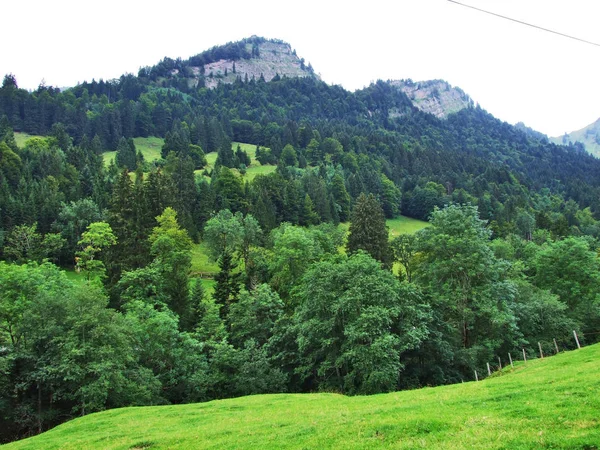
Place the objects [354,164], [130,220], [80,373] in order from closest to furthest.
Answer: [80,373], [130,220], [354,164]

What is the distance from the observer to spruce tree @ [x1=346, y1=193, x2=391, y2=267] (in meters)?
75.9

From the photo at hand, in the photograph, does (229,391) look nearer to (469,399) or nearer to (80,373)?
(80,373)

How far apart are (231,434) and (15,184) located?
114m

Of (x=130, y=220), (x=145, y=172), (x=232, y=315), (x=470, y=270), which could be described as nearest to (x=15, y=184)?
(x=145, y=172)

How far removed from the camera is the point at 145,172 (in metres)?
131

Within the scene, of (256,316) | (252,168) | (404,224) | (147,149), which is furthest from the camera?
(147,149)

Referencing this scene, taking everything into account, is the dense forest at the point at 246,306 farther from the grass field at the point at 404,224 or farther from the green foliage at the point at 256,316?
the grass field at the point at 404,224

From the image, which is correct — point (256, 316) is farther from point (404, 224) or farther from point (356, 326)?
point (404, 224)

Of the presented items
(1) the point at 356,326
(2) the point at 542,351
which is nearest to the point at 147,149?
(1) the point at 356,326

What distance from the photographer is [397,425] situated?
44.8ft

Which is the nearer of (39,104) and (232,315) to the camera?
(232,315)

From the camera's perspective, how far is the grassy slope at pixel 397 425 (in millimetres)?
11273

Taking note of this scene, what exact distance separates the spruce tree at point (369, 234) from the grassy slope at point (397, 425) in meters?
50.9

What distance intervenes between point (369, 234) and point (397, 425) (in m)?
64.2
